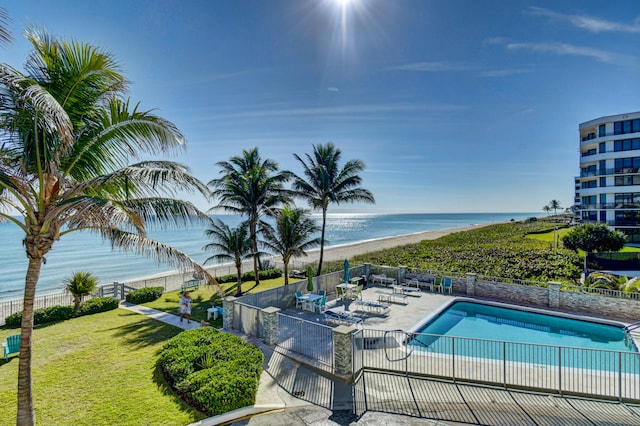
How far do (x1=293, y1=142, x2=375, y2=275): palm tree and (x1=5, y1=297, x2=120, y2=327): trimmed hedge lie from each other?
40.1ft

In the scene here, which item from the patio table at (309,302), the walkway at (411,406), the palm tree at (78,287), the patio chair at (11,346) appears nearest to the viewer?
the walkway at (411,406)

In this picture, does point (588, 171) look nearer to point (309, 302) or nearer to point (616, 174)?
point (616, 174)

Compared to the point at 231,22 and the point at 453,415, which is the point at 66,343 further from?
the point at 231,22

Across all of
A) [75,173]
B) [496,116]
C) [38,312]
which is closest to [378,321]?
[75,173]

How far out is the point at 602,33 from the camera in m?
14.6

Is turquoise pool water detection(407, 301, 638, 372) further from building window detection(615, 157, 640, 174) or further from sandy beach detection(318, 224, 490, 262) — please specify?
building window detection(615, 157, 640, 174)

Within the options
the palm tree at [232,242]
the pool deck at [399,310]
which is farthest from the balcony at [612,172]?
the palm tree at [232,242]

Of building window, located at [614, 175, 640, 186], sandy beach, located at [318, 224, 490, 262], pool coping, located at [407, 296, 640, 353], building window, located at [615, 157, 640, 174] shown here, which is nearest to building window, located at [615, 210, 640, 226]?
building window, located at [614, 175, 640, 186]

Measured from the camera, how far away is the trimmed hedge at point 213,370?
7000 millimetres

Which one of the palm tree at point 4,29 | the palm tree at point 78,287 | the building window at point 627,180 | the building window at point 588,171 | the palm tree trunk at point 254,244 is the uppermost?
the building window at point 588,171

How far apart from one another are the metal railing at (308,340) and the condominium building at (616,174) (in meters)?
41.4

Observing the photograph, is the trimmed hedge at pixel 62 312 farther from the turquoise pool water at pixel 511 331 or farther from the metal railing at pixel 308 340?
the turquoise pool water at pixel 511 331

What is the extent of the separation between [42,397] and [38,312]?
836 centimetres

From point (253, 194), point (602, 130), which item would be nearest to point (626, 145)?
point (602, 130)
